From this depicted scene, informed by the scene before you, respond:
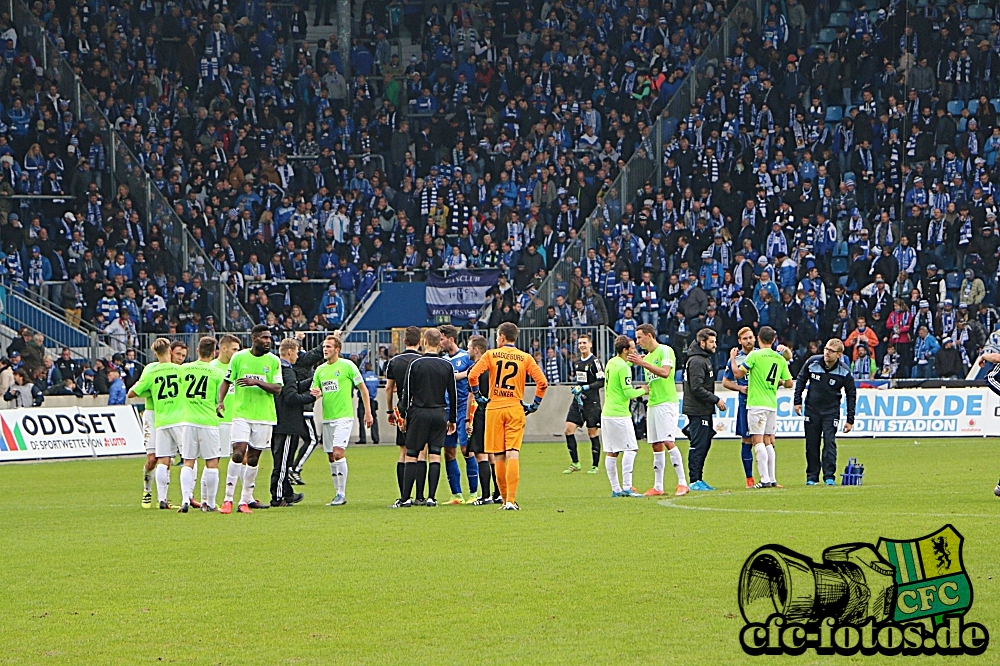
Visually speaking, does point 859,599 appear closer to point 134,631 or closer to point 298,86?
point 134,631

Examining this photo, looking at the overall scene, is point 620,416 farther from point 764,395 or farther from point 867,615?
point 867,615

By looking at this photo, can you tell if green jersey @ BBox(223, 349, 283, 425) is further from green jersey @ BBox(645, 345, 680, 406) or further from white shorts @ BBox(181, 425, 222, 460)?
green jersey @ BBox(645, 345, 680, 406)

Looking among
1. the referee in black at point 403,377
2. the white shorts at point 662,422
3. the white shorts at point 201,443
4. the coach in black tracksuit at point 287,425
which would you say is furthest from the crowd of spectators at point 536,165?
the white shorts at point 201,443

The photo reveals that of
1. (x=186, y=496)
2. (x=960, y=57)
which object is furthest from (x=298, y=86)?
(x=186, y=496)

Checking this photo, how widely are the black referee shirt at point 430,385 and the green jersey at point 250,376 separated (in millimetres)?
1586

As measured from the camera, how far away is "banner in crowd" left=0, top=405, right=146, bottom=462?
102 ft

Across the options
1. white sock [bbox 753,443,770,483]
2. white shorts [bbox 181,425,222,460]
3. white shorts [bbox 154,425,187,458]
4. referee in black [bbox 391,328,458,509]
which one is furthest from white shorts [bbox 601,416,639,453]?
white shorts [bbox 154,425,187,458]

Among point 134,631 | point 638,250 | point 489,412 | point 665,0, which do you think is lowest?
point 134,631

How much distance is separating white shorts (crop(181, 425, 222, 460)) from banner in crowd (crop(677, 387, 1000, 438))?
16.3 meters

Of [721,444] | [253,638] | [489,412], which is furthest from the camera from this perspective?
[721,444]

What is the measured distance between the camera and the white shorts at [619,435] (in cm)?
1936

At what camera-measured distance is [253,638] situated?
9.59 meters

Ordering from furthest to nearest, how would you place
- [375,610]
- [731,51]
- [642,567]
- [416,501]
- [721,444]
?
1. [731,51]
2. [721,444]
3. [416,501]
4. [642,567]
5. [375,610]

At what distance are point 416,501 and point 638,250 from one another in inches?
852
